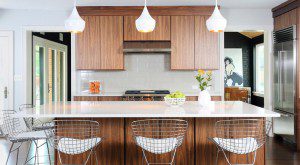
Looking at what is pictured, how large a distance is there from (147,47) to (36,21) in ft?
7.52

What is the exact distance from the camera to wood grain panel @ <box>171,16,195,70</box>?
6516 mm

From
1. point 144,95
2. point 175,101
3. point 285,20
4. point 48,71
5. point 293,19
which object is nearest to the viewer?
point 175,101

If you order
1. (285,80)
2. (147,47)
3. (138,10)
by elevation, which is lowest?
(285,80)

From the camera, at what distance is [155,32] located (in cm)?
652

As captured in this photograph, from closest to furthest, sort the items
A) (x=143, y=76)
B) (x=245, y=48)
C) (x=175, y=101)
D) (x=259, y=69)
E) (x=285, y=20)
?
(x=175, y=101), (x=285, y=20), (x=143, y=76), (x=259, y=69), (x=245, y=48)

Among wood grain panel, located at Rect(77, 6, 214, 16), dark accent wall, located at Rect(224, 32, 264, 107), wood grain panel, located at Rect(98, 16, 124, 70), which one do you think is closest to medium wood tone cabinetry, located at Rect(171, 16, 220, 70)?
wood grain panel, located at Rect(77, 6, 214, 16)

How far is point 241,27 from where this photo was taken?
6.80 metres

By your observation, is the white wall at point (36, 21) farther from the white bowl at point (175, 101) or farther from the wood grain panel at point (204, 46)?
the white bowl at point (175, 101)

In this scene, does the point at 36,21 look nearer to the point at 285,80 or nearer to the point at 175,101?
the point at 175,101

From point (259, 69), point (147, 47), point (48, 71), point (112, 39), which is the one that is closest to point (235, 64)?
point (259, 69)

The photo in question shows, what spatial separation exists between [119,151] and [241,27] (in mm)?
4056

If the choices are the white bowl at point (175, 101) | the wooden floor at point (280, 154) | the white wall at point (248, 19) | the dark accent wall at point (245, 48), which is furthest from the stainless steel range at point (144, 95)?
the dark accent wall at point (245, 48)

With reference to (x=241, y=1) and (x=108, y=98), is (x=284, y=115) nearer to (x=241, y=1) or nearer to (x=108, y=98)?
(x=241, y=1)

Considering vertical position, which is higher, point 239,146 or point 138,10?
point 138,10
